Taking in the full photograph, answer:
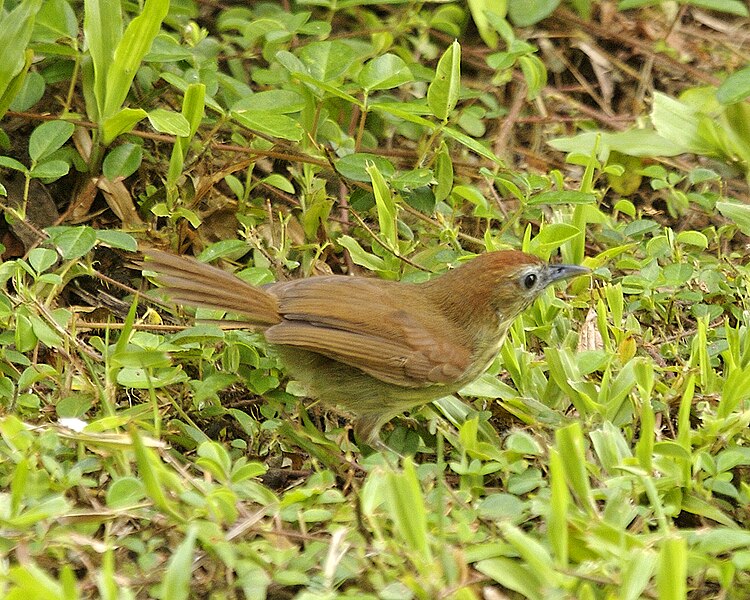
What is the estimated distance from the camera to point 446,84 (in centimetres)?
462

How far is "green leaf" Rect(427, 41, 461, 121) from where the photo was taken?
15.1 ft

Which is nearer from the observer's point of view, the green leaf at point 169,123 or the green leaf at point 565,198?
the green leaf at point 169,123


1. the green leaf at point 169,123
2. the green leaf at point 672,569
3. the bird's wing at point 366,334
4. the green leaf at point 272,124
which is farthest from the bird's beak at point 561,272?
the green leaf at point 672,569

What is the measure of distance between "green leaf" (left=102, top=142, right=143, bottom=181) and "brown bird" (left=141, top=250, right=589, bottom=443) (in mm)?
717

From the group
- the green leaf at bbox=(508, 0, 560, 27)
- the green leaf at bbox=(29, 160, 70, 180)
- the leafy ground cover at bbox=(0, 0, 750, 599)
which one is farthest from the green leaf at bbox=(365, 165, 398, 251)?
the green leaf at bbox=(508, 0, 560, 27)

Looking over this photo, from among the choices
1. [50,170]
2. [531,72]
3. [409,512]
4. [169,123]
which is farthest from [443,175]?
[409,512]

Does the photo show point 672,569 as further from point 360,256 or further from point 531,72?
point 531,72

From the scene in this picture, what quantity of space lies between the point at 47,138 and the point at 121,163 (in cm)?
32

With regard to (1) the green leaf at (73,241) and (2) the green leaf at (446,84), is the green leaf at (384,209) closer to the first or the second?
(2) the green leaf at (446,84)

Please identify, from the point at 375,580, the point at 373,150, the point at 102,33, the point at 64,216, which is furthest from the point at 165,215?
the point at 375,580

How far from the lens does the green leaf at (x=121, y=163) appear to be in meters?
4.66

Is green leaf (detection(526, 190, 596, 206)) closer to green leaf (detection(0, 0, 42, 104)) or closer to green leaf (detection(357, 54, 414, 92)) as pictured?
green leaf (detection(357, 54, 414, 92))

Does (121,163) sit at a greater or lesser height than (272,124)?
lesser

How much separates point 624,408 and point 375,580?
126cm
